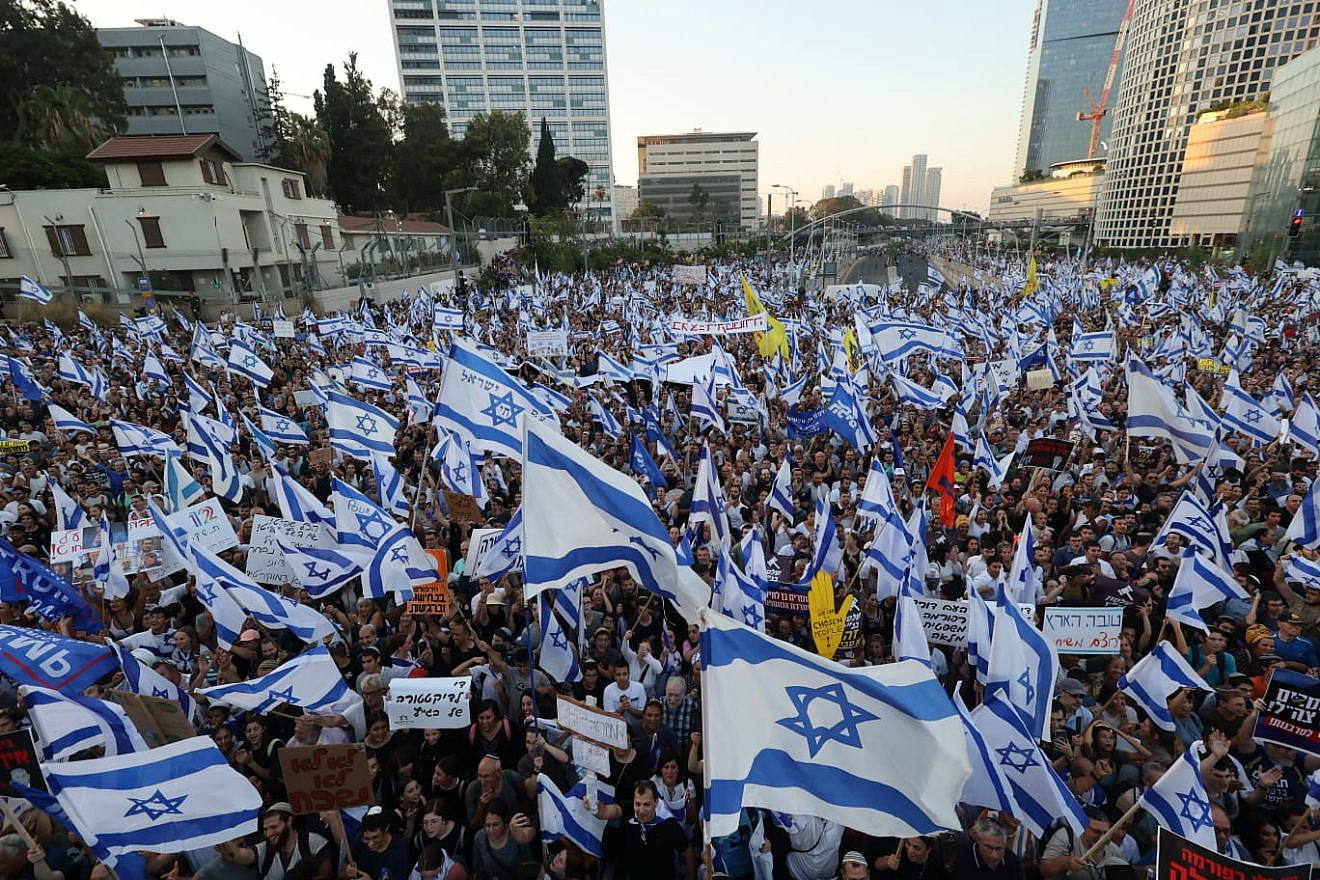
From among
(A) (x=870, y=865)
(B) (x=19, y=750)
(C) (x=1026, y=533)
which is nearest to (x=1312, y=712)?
(C) (x=1026, y=533)

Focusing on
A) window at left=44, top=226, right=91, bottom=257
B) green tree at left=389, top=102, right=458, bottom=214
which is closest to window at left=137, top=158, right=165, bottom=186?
window at left=44, top=226, right=91, bottom=257

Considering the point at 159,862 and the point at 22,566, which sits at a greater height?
the point at 22,566

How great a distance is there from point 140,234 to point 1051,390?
41.2 meters

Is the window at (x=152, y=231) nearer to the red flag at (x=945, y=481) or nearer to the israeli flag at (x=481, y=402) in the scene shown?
the israeli flag at (x=481, y=402)

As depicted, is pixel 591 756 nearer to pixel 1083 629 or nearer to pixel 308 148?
pixel 1083 629

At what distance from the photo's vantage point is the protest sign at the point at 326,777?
176 inches

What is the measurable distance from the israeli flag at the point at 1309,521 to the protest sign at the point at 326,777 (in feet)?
31.6

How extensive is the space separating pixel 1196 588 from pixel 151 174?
44.7 meters

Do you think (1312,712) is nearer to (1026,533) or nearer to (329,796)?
(1026,533)

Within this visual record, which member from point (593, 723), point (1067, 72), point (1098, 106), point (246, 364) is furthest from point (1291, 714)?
point (1067, 72)

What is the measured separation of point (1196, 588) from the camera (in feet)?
21.5

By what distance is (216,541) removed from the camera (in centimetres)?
785

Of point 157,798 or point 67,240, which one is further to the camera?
point 67,240

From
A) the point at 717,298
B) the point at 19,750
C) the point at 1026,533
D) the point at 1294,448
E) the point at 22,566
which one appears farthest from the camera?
the point at 717,298
